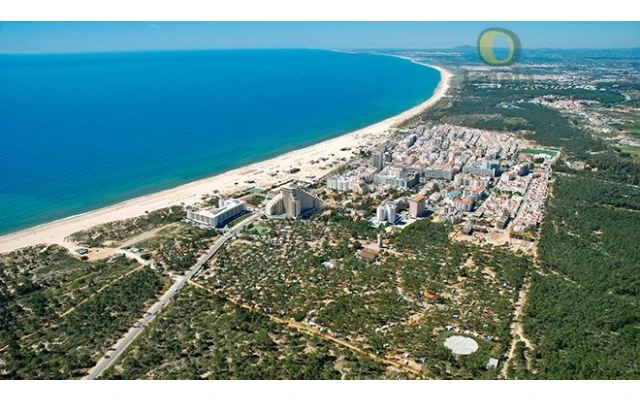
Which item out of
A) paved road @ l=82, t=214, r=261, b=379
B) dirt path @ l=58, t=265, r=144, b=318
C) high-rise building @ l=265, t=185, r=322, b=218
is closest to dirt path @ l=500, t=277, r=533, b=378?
paved road @ l=82, t=214, r=261, b=379

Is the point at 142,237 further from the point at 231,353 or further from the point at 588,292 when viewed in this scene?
the point at 588,292

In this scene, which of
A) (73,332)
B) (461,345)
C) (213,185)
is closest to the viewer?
(461,345)

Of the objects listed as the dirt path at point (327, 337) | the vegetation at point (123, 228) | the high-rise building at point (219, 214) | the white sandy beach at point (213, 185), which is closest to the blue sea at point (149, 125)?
the white sandy beach at point (213, 185)

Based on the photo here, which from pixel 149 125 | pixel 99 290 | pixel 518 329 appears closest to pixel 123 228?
pixel 99 290

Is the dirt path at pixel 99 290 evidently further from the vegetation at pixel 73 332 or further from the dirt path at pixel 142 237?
the dirt path at pixel 142 237

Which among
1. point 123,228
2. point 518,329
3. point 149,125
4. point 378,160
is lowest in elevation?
point 123,228

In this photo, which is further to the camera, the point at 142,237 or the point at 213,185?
the point at 213,185
